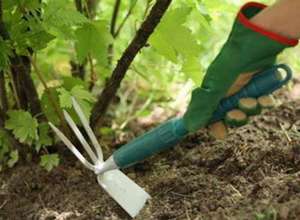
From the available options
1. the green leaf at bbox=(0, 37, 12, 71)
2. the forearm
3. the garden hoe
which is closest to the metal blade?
the garden hoe

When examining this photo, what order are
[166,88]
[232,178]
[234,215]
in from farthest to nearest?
[166,88] → [232,178] → [234,215]

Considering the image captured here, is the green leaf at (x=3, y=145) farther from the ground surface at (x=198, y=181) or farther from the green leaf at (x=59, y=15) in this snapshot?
the green leaf at (x=59, y=15)

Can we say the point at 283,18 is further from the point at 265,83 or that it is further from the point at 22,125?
the point at 22,125

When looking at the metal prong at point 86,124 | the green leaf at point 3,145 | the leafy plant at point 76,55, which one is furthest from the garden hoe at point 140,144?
the green leaf at point 3,145

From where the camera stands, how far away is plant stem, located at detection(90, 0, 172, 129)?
142cm

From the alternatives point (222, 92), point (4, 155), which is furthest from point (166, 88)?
point (222, 92)

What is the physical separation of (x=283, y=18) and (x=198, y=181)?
488 millimetres

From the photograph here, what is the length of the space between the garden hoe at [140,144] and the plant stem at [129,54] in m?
0.11

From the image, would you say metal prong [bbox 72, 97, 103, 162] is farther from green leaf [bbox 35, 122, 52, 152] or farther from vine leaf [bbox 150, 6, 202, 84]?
vine leaf [bbox 150, 6, 202, 84]

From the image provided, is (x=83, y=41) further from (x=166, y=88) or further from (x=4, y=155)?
(x=166, y=88)

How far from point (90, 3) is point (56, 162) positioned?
49 cm

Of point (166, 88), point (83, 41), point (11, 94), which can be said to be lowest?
point (166, 88)

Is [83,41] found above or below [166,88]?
above

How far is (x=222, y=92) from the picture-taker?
1376mm
